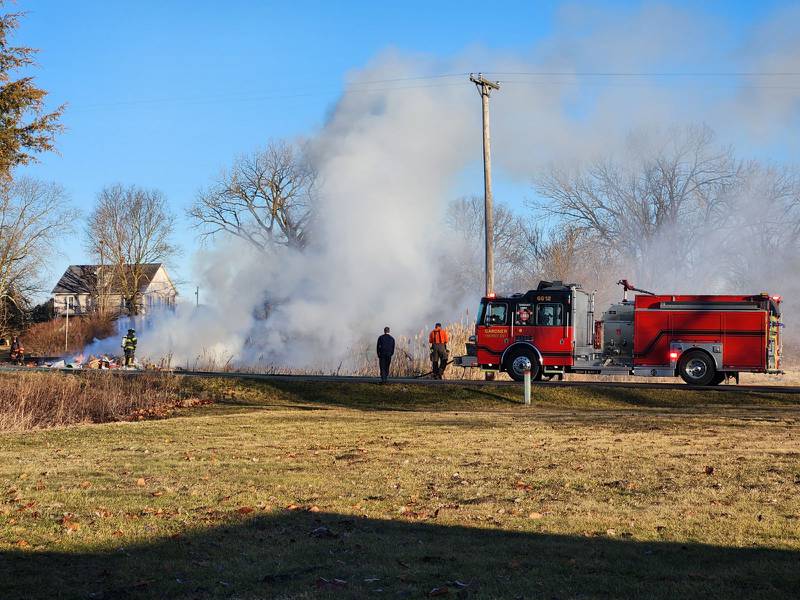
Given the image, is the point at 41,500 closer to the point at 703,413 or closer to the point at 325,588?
the point at 325,588

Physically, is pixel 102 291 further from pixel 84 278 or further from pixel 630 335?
pixel 630 335

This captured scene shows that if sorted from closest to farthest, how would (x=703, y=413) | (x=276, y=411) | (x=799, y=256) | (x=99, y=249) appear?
(x=703, y=413), (x=276, y=411), (x=799, y=256), (x=99, y=249)

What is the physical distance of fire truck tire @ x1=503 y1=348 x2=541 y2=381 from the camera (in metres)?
28.2

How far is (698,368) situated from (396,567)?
2131 cm

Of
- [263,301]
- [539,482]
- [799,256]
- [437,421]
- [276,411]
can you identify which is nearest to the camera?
[539,482]

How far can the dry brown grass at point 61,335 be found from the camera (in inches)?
2208

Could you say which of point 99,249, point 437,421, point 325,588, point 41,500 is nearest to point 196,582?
point 325,588

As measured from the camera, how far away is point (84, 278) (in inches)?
2948

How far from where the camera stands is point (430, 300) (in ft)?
141

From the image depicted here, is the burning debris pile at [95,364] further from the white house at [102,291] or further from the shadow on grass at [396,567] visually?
the shadow on grass at [396,567]

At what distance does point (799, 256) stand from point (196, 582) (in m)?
45.2

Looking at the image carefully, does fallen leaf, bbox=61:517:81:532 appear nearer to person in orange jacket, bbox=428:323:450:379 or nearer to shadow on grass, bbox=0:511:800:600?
shadow on grass, bbox=0:511:800:600

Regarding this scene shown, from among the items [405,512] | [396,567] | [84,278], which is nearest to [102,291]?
[84,278]

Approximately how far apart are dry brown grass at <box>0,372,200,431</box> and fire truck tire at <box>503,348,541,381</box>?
32.2 ft
